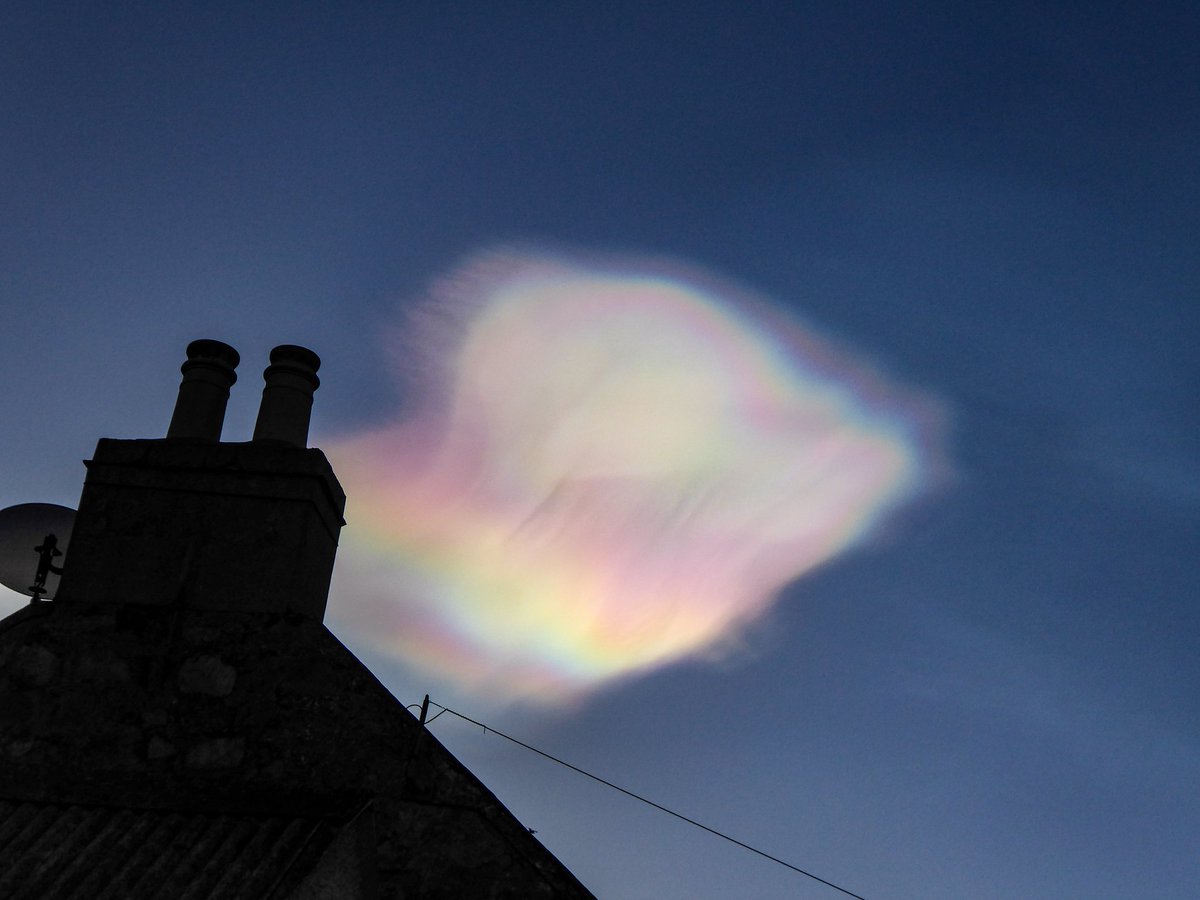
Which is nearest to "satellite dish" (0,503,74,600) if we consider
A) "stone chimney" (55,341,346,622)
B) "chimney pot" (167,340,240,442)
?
"stone chimney" (55,341,346,622)

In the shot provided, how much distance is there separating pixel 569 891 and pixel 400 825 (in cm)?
82

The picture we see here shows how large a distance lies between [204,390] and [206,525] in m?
0.83

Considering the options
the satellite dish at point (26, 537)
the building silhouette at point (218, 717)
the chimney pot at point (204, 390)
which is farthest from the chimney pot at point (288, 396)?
the satellite dish at point (26, 537)

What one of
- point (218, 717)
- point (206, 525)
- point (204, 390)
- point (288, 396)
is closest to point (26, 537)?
point (204, 390)

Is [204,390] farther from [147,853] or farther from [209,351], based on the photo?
[147,853]

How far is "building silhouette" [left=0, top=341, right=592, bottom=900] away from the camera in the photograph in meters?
4.73

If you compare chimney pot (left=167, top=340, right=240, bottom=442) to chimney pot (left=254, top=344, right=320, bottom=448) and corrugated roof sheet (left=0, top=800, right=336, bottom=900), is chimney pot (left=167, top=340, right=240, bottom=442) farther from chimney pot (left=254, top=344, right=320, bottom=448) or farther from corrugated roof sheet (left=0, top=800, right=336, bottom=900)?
corrugated roof sheet (left=0, top=800, right=336, bottom=900)

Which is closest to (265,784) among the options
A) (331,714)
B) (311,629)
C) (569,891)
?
(331,714)

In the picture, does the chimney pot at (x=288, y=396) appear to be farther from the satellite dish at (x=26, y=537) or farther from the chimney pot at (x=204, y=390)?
the satellite dish at (x=26, y=537)

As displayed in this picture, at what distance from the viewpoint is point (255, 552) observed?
218 inches

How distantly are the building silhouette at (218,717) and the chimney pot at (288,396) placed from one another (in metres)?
0.01

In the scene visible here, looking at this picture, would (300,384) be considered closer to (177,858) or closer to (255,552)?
(255,552)

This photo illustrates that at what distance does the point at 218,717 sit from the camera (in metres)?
5.25

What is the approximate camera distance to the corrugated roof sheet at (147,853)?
4.62 metres
